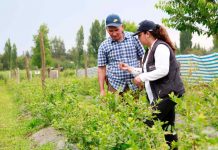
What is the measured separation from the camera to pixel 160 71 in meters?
4.60

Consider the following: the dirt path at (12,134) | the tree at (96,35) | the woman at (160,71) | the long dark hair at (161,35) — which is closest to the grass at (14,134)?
the dirt path at (12,134)

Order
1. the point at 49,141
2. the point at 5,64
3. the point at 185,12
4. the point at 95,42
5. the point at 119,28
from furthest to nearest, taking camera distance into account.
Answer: the point at 5,64 → the point at 95,42 → the point at 185,12 → the point at 49,141 → the point at 119,28

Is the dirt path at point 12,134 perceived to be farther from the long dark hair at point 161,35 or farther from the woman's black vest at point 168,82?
the long dark hair at point 161,35

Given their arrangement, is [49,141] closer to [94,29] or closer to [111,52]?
[111,52]

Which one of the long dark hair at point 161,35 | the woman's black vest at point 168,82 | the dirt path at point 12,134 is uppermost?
the long dark hair at point 161,35

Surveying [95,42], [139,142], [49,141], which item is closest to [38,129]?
[49,141]

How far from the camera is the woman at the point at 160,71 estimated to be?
4648 mm

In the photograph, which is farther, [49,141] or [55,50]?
[55,50]

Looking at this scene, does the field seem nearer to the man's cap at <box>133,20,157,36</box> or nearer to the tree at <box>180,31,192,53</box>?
the man's cap at <box>133,20,157,36</box>

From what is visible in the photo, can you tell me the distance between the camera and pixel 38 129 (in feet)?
31.8

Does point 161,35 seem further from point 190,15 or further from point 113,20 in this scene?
point 190,15

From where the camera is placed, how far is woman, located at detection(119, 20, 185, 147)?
4.65m

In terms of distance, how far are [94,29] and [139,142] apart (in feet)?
241

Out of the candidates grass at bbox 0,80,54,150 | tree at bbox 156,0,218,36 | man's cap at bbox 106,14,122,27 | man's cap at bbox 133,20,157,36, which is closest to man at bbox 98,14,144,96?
man's cap at bbox 106,14,122,27
